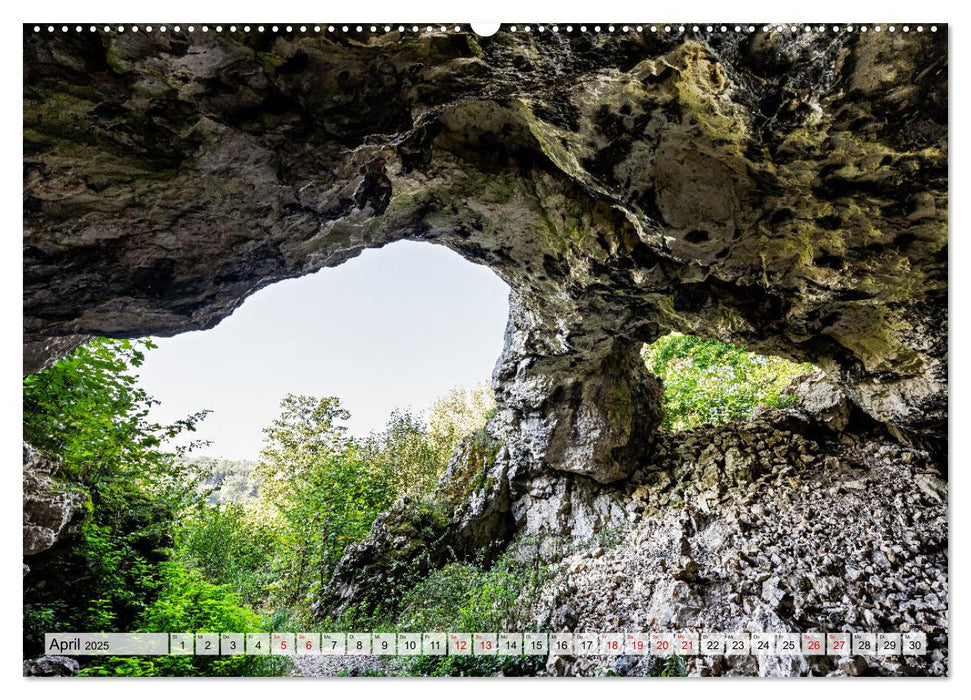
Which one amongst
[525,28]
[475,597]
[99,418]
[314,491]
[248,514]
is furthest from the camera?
[248,514]

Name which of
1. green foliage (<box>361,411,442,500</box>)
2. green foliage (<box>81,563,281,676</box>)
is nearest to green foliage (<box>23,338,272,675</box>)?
green foliage (<box>81,563,281,676</box>)

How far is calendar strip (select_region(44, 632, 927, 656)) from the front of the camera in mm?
2252

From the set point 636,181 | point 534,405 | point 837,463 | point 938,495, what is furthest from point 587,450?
point 636,181

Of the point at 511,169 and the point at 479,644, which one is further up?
the point at 511,169

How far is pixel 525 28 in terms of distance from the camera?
199 cm

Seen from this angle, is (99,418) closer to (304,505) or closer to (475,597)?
(304,505)

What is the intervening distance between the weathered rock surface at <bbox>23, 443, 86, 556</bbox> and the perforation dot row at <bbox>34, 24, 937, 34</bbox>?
2.44m

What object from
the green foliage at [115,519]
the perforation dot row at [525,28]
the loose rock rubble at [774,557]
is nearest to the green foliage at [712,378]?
the loose rock rubble at [774,557]

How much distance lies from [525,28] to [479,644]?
10.6 ft

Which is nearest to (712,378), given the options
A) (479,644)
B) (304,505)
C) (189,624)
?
(479,644)

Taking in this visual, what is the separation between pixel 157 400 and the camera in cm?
445

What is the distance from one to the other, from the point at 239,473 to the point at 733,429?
8.87 meters

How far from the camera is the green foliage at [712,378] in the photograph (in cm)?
681

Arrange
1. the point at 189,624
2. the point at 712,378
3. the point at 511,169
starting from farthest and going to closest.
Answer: the point at 712,378 → the point at 511,169 → the point at 189,624
